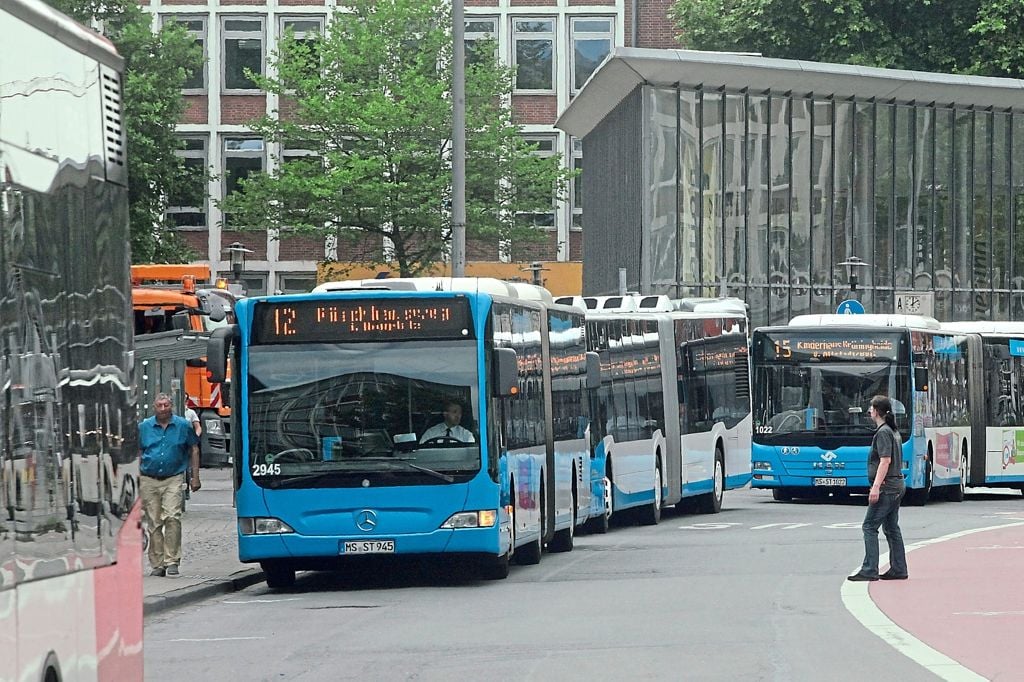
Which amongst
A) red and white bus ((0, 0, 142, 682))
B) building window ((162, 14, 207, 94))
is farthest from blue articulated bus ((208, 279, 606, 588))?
building window ((162, 14, 207, 94))

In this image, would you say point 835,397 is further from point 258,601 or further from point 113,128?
point 113,128

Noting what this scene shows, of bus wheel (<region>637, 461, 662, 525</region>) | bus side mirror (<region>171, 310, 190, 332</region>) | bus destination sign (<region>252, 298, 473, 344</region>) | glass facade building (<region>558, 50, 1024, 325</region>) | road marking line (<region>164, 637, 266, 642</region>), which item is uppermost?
glass facade building (<region>558, 50, 1024, 325</region>)

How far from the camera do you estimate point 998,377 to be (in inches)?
1556

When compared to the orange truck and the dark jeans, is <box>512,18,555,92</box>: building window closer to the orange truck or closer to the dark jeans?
the orange truck

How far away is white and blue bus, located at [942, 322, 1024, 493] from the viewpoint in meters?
38.7

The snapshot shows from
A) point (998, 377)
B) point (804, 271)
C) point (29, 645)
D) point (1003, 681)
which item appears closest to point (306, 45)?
point (804, 271)

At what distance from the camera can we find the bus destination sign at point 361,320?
1848 centimetres

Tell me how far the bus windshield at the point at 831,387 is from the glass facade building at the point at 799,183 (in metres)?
19.5

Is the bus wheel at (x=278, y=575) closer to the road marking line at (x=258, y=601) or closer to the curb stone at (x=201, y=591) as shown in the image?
the curb stone at (x=201, y=591)

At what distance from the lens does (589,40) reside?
67.6 meters

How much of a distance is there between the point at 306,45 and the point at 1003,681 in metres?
47.3

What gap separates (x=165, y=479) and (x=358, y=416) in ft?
8.67

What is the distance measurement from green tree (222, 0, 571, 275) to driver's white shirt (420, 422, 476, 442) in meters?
35.1

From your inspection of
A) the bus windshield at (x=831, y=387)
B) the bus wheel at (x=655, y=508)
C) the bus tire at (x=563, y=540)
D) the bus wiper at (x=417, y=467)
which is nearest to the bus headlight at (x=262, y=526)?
the bus wiper at (x=417, y=467)
